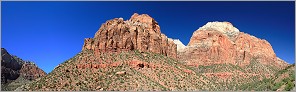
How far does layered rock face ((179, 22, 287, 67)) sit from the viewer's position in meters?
134

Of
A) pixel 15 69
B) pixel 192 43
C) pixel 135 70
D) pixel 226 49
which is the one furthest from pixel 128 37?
pixel 15 69

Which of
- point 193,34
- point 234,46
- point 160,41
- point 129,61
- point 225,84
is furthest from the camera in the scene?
point 193,34

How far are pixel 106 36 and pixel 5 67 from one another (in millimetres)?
71719

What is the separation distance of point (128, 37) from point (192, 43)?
70.8m

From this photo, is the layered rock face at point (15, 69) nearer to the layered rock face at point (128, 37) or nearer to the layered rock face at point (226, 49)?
the layered rock face at point (226, 49)

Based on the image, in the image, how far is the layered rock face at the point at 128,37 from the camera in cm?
8106

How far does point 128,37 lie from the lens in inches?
3280

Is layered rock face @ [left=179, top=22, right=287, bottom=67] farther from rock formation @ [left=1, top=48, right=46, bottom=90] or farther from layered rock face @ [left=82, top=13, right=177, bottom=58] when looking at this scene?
rock formation @ [left=1, top=48, right=46, bottom=90]

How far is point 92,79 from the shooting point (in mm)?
70250

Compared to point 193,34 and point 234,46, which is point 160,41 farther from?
point 193,34

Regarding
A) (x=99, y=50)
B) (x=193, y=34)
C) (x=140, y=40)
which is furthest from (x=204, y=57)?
(x=99, y=50)

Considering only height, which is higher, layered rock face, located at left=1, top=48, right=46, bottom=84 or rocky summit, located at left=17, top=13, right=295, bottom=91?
layered rock face, located at left=1, top=48, right=46, bottom=84

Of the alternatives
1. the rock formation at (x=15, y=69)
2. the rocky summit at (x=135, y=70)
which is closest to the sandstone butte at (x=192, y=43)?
the rocky summit at (x=135, y=70)

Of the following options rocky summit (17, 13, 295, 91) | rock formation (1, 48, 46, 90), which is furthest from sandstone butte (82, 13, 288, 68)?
rock formation (1, 48, 46, 90)
